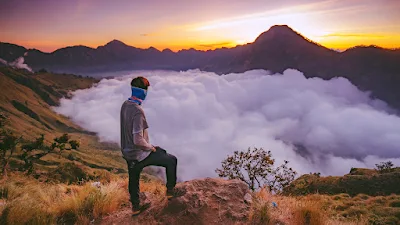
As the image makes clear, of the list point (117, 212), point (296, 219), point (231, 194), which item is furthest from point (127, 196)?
point (296, 219)

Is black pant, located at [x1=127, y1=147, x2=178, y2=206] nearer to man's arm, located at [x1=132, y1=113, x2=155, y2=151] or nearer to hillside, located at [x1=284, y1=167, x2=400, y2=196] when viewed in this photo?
man's arm, located at [x1=132, y1=113, x2=155, y2=151]

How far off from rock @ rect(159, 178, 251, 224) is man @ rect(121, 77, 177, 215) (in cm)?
65

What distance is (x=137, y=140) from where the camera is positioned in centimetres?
594

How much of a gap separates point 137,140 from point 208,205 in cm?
234

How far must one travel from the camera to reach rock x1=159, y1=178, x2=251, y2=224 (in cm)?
630

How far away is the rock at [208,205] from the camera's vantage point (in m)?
6.30

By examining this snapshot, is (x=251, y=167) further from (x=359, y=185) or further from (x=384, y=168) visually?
(x=384, y=168)

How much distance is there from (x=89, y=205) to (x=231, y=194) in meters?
3.58

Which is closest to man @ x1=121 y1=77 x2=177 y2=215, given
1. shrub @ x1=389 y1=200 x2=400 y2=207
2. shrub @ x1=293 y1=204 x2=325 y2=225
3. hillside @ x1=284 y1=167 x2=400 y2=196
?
shrub @ x1=293 y1=204 x2=325 y2=225

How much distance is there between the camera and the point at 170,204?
664 cm

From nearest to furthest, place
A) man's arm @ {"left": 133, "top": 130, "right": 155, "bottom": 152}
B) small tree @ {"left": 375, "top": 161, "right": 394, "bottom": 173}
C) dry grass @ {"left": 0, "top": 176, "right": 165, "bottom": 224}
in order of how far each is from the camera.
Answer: dry grass @ {"left": 0, "top": 176, "right": 165, "bottom": 224}
man's arm @ {"left": 133, "top": 130, "right": 155, "bottom": 152}
small tree @ {"left": 375, "top": 161, "right": 394, "bottom": 173}

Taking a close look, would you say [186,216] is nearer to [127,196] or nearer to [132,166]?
[132,166]

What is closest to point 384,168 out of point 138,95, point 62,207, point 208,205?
point 208,205

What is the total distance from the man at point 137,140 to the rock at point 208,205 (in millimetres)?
654
